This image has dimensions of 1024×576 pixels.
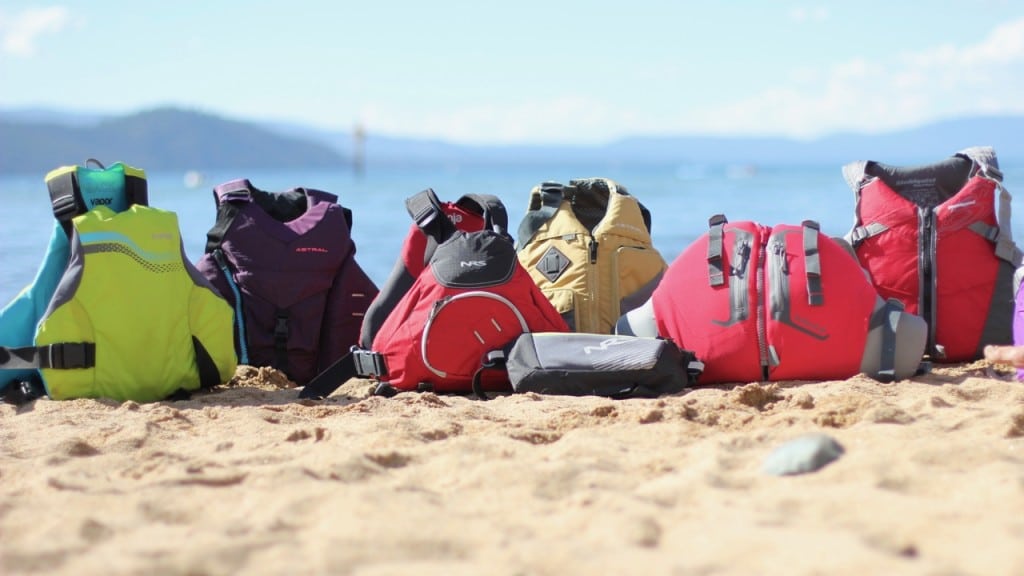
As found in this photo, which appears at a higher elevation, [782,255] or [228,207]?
[228,207]

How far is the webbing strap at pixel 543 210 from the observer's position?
6.46m

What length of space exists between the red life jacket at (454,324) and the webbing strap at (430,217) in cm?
22

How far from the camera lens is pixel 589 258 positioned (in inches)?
245

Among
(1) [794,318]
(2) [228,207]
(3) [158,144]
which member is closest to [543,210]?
(2) [228,207]

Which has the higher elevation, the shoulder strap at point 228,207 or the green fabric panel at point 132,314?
the shoulder strap at point 228,207

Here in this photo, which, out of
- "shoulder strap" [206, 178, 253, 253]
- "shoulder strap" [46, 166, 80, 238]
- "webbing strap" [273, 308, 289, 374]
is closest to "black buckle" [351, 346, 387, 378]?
"webbing strap" [273, 308, 289, 374]

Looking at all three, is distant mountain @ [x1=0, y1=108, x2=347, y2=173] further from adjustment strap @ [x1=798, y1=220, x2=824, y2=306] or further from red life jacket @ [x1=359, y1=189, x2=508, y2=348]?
adjustment strap @ [x1=798, y1=220, x2=824, y2=306]

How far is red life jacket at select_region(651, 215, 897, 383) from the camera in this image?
16.4 ft

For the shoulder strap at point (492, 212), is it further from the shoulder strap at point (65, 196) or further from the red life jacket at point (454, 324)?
the shoulder strap at point (65, 196)

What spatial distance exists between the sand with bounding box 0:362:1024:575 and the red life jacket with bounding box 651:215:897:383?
243mm

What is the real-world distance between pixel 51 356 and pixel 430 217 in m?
1.93

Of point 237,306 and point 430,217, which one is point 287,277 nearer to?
point 237,306

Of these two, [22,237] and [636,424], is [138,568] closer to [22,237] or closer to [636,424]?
[636,424]

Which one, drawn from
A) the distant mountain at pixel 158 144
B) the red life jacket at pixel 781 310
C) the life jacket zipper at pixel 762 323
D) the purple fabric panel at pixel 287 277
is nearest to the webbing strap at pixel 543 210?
the purple fabric panel at pixel 287 277
